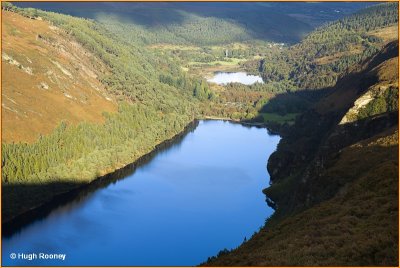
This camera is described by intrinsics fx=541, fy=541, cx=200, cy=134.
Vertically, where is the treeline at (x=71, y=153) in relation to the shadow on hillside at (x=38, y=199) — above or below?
above

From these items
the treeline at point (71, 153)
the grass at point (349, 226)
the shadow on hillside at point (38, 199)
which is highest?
the treeline at point (71, 153)

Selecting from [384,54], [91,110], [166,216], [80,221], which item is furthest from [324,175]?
[91,110]

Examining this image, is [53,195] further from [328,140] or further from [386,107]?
[386,107]

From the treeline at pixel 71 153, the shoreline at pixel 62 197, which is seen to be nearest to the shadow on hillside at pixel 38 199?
the shoreline at pixel 62 197

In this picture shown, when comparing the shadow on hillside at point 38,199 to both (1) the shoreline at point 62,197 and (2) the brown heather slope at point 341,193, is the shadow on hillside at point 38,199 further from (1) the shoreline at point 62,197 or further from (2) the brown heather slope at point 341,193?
(2) the brown heather slope at point 341,193

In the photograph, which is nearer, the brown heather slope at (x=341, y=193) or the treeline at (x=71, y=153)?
the brown heather slope at (x=341, y=193)

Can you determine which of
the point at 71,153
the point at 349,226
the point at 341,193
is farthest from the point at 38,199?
the point at 349,226
